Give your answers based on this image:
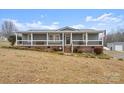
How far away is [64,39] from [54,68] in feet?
2.40

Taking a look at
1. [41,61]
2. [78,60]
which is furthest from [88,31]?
[41,61]

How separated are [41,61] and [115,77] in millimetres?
1745

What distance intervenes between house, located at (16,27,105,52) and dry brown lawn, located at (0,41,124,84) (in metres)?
0.29

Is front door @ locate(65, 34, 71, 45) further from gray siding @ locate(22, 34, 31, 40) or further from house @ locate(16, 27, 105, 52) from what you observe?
gray siding @ locate(22, 34, 31, 40)

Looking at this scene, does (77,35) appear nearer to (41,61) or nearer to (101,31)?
(101,31)

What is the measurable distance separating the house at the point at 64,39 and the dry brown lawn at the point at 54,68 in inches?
11.5

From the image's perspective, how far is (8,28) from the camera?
535 centimetres

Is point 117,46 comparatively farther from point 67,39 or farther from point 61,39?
point 61,39

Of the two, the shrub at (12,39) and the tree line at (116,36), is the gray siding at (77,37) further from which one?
the shrub at (12,39)

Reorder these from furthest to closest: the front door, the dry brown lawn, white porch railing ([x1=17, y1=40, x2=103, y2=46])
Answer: the front door, white porch railing ([x1=17, y1=40, x2=103, y2=46]), the dry brown lawn

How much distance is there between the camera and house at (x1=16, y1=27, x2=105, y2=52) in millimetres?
5453

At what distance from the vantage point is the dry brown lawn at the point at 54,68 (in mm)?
5156

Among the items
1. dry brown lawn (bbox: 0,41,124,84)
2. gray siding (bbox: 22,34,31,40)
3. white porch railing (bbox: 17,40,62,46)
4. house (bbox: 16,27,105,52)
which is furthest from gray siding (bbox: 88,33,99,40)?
gray siding (bbox: 22,34,31,40)

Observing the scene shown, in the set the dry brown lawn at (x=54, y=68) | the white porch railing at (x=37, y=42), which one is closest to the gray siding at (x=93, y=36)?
the dry brown lawn at (x=54, y=68)
